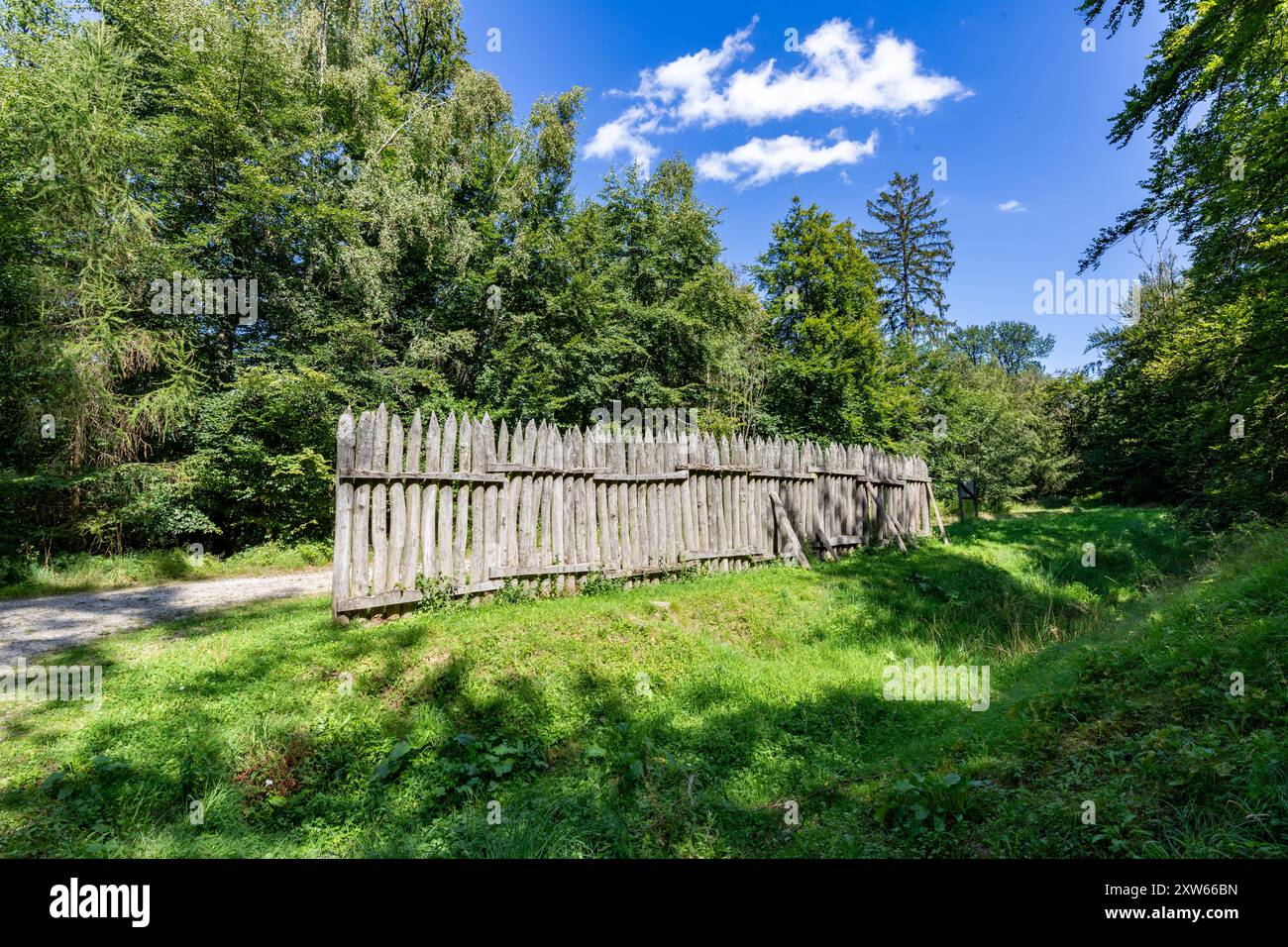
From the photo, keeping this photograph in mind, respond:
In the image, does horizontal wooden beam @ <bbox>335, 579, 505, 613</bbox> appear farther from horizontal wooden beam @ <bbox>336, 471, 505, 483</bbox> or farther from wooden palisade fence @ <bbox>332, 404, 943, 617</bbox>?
horizontal wooden beam @ <bbox>336, 471, 505, 483</bbox>

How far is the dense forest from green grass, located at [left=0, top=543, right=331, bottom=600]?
580 mm

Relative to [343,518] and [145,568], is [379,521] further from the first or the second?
[145,568]

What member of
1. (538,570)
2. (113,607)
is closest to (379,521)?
(538,570)

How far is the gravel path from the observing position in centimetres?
546

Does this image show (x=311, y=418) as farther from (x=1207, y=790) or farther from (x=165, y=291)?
(x=1207, y=790)

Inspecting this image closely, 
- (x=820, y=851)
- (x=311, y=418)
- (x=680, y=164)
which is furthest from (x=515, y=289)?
(x=820, y=851)

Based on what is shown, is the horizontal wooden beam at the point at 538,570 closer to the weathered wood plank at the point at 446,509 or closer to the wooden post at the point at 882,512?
the weathered wood plank at the point at 446,509

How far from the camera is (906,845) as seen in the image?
2.78 meters

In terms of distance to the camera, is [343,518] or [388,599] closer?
[343,518]

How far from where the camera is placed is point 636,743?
13.7 feet

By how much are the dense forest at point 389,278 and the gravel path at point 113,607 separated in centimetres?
308

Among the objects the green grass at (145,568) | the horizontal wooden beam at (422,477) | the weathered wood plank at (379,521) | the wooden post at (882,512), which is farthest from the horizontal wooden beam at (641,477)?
the green grass at (145,568)

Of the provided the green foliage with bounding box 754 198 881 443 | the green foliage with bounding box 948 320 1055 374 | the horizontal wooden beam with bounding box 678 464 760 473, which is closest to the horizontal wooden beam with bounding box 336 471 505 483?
the horizontal wooden beam with bounding box 678 464 760 473

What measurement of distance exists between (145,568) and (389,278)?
10210 mm
